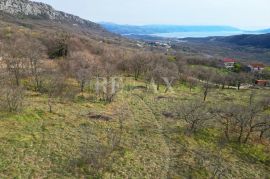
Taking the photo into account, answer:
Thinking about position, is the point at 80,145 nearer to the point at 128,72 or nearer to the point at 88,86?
the point at 88,86

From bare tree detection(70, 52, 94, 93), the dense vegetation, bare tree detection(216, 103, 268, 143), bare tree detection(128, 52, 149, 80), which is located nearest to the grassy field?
the dense vegetation

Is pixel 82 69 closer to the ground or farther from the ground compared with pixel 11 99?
farther from the ground

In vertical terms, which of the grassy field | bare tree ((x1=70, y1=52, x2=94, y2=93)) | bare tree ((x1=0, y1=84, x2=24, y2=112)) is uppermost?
bare tree ((x1=70, y1=52, x2=94, y2=93))

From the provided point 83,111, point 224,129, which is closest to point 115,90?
point 83,111

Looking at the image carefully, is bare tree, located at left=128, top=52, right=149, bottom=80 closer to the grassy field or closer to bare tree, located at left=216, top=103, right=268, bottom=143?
the grassy field

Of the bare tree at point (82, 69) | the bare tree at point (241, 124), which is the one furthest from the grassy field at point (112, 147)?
the bare tree at point (82, 69)

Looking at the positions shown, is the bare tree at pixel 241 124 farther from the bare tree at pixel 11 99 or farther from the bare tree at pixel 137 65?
the bare tree at pixel 137 65

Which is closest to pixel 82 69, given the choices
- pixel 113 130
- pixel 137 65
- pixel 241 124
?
pixel 113 130

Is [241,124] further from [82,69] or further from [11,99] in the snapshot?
[82,69]
